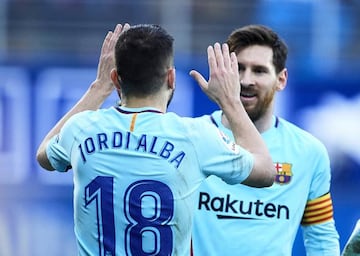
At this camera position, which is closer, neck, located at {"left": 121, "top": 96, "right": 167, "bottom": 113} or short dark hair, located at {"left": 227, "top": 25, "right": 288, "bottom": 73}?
neck, located at {"left": 121, "top": 96, "right": 167, "bottom": 113}

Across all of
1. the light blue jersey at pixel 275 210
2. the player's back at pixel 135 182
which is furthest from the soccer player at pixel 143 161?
the light blue jersey at pixel 275 210

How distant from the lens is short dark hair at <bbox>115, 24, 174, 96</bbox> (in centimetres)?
392

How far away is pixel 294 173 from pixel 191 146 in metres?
1.54

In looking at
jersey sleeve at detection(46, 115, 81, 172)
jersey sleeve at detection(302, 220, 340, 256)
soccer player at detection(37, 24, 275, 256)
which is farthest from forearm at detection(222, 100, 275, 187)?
jersey sleeve at detection(302, 220, 340, 256)

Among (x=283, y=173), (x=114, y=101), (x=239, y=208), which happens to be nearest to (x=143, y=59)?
(x=239, y=208)

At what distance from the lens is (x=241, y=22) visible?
1113 cm

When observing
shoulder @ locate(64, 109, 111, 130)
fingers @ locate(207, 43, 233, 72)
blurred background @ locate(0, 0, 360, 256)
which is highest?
fingers @ locate(207, 43, 233, 72)

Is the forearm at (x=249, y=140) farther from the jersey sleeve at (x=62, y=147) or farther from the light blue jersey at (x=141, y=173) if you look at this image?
the jersey sleeve at (x=62, y=147)

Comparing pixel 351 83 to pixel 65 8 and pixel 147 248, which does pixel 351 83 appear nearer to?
pixel 65 8

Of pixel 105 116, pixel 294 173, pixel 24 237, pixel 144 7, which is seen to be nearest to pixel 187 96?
pixel 144 7

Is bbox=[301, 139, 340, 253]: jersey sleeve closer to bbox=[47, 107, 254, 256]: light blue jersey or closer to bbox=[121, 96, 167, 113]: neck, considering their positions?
bbox=[47, 107, 254, 256]: light blue jersey

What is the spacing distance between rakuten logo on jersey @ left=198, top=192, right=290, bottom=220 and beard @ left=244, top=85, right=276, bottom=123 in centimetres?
44

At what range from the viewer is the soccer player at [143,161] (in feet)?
12.8

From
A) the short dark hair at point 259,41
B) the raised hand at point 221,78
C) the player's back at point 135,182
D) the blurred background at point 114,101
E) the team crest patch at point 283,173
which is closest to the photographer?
the player's back at point 135,182
